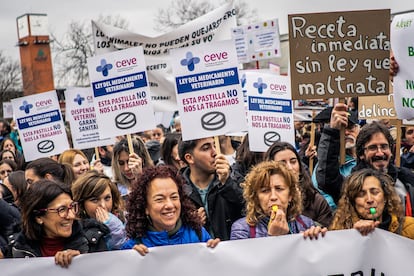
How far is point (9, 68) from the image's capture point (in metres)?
47.8

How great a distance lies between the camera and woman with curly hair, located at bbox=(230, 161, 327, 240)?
4504 millimetres

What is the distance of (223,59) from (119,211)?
1.46 metres

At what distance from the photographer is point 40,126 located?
28.3ft

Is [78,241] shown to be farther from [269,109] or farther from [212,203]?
[269,109]

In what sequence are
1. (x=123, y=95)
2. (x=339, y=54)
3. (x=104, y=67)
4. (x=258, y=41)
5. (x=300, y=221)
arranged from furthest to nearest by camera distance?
(x=258, y=41) < (x=104, y=67) < (x=123, y=95) < (x=339, y=54) < (x=300, y=221)

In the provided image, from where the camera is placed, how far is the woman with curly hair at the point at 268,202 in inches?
177

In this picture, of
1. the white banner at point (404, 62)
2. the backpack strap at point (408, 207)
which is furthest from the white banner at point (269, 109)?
the backpack strap at point (408, 207)

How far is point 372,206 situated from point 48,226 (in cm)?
198

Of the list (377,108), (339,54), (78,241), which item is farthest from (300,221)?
(377,108)

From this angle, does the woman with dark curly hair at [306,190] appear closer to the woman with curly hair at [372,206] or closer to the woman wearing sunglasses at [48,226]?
the woman with curly hair at [372,206]

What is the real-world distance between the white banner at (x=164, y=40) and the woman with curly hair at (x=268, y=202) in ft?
12.4

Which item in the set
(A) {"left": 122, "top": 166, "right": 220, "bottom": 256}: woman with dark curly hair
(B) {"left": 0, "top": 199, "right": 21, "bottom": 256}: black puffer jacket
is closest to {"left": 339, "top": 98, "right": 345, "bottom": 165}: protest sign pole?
(A) {"left": 122, "top": 166, "right": 220, "bottom": 256}: woman with dark curly hair

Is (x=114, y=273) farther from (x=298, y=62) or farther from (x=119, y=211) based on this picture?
(x=298, y=62)

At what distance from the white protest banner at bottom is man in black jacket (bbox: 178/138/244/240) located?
1.10m
